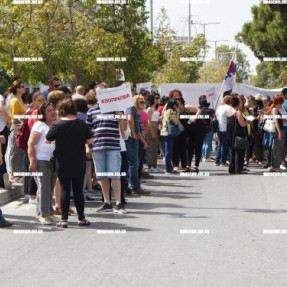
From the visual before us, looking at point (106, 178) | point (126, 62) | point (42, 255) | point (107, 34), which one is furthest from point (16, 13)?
point (42, 255)

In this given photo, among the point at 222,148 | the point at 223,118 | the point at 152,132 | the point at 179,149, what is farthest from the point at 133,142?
the point at 222,148

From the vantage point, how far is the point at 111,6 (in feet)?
102

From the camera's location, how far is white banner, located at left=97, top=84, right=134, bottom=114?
988cm

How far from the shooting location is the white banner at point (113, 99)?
9875 millimetres

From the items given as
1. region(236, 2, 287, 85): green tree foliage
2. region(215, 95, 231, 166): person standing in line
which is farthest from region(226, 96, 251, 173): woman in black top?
region(236, 2, 287, 85): green tree foliage

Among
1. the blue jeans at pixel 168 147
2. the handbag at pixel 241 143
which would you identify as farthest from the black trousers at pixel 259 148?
the blue jeans at pixel 168 147

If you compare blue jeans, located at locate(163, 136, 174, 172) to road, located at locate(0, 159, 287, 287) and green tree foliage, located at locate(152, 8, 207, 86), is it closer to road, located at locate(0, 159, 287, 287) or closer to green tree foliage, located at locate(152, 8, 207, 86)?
road, located at locate(0, 159, 287, 287)

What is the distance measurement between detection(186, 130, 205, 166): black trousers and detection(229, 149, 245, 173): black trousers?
0.73 m

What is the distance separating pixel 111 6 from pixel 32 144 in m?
22.8

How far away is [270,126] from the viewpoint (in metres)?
15.9

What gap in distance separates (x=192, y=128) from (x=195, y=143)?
0.35 metres

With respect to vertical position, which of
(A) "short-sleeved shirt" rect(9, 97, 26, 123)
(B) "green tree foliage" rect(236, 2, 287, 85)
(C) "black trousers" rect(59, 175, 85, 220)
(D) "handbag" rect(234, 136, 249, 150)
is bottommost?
(D) "handbag" rect(234, 136, 249, 150)

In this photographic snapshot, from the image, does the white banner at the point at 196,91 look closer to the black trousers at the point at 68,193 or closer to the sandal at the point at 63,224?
the black trousers at the point at 68,193

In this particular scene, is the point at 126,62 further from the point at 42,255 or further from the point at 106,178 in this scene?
the point at 42,255
